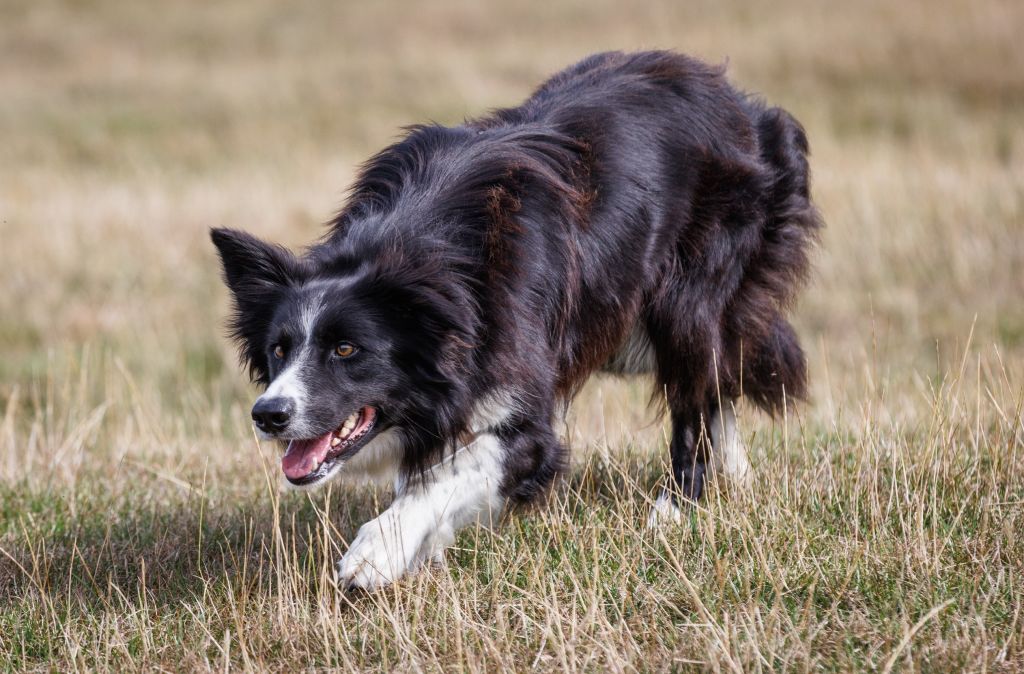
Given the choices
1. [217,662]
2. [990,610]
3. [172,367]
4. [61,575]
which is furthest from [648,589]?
[172,367]

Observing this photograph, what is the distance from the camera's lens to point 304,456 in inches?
161

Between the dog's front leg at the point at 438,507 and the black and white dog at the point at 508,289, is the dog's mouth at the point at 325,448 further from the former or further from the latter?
the dog's front leg at the point at 438,507

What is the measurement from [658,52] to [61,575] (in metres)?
3.20

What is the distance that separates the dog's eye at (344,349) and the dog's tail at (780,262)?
187cm

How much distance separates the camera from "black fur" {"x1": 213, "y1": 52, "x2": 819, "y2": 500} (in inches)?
163

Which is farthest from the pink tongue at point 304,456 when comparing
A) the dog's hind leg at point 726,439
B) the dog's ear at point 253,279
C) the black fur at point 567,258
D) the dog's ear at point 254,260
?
the dog's hind leg at point 726,439

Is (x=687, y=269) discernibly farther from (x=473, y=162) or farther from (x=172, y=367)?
(x=172, y=367)

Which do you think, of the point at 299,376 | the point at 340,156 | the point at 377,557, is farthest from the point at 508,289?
the point at 340,156

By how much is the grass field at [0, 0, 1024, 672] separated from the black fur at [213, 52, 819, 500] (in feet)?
1.33

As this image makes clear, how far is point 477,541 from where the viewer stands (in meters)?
4.38

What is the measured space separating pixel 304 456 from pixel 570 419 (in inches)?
91.5

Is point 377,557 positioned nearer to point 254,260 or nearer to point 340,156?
point 254,260

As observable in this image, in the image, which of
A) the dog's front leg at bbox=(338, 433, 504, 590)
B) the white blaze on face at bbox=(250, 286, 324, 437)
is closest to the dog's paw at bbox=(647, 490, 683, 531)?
the dog's front leg at bbox=(338, 433, 504, 590)

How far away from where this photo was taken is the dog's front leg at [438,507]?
13.7 ft
